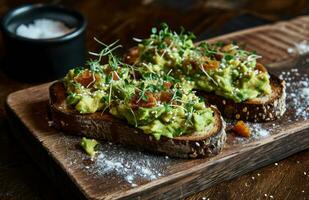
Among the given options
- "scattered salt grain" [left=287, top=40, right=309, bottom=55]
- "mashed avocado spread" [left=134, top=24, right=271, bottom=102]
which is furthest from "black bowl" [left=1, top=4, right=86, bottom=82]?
"scattered salt grain" [left=287, top=40, right=309, bottom=55]

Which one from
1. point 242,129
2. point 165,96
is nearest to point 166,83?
point 165,96

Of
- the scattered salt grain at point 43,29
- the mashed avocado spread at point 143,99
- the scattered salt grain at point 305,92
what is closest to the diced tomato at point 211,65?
A: the mashed avocado spread at point 143,99

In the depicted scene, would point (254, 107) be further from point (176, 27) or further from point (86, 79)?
point (176, 27)

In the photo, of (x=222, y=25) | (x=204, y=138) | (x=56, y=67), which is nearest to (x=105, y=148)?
(x=204, y=138)

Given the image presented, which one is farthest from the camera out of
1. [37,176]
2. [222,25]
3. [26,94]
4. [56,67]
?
[222,25]

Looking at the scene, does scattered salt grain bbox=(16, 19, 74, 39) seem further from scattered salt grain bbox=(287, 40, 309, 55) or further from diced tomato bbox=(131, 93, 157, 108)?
scattered salt grain bbox=(287, 40, 309, 55)

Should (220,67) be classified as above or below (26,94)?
above

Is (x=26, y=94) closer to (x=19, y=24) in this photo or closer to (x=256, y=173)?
(x=19, y=24)

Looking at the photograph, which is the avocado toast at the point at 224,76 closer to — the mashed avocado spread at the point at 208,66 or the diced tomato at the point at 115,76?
the mashed avocado spread at the point at 208,66

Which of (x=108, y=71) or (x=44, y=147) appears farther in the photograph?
(x=108, y=71)
